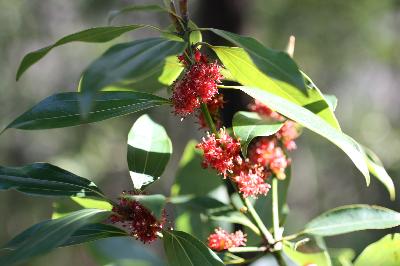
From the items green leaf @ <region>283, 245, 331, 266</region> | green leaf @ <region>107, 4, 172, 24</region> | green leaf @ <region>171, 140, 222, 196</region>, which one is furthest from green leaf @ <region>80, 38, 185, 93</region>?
green leaf @ <region>171, 140, 222, 196</region>

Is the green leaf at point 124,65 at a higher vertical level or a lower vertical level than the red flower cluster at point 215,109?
lower

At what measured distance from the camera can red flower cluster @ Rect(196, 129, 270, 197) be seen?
2.32 ft

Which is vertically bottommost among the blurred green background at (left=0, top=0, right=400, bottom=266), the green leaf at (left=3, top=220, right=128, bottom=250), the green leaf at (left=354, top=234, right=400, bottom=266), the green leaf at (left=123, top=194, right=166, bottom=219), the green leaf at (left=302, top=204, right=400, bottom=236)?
the green leaf at (left=354, top=234, right=400, bottom=266)

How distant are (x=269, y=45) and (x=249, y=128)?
488 centimetres

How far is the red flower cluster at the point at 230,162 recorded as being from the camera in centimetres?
71

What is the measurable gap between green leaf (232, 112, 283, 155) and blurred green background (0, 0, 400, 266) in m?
4.26

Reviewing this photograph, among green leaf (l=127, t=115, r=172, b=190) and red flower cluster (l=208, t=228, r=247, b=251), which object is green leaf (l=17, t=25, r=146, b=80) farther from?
red flower cluster (l=208, t=228, r=247, b=251)

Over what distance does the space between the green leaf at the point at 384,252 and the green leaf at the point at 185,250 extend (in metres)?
0.22

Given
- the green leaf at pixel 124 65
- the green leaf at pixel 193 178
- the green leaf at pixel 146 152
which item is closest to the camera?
the green leaf at pixel 124 65

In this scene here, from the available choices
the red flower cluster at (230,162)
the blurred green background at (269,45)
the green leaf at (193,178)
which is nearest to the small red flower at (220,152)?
the red flower cluster at (230,162)

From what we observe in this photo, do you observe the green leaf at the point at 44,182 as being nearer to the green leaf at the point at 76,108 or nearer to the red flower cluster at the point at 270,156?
the green leaf at the point at 76,108

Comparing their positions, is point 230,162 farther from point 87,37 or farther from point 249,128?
point 87,37

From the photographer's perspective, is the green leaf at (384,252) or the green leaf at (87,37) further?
the green leaf at (384,252)

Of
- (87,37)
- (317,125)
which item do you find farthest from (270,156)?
(87,37)
